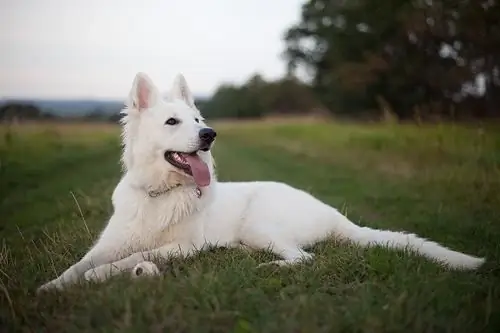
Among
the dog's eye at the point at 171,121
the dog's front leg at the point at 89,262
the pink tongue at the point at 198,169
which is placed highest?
the dog's eye at the point at 171,121

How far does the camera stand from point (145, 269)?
363 cm

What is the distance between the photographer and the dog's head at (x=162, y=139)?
4.18m

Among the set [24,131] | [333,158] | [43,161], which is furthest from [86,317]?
[333,158]

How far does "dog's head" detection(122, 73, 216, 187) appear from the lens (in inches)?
164

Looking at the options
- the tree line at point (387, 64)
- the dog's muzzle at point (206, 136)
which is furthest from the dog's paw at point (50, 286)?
the tree line at point (387, 64)

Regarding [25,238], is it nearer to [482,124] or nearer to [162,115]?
[162,115]

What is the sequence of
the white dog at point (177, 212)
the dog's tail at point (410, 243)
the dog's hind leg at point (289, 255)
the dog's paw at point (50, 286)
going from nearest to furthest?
the dog's paw at point (50, 286), the dog's tail at point (410, 243), the dog's hind leg at point (289, 255), the white dog at point (177, 212)

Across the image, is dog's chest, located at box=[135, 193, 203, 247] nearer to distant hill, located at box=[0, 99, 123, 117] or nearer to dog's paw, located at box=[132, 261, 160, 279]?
dog's paw, located at box=[132, 261, 160, 279]

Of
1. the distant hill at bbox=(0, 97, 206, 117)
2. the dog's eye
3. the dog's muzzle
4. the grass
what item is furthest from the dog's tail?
the distant hill at bbox=(0, 97, 206, 117)

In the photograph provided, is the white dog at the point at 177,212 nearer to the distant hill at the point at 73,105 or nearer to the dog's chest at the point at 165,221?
the dog's chest at the point at 165,221

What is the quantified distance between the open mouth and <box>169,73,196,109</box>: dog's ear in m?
0.53

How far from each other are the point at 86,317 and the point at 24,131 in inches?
150

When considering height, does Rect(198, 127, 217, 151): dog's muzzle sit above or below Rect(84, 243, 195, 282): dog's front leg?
above

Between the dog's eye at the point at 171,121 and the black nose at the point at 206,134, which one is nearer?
the black nose at the point at 206,134
